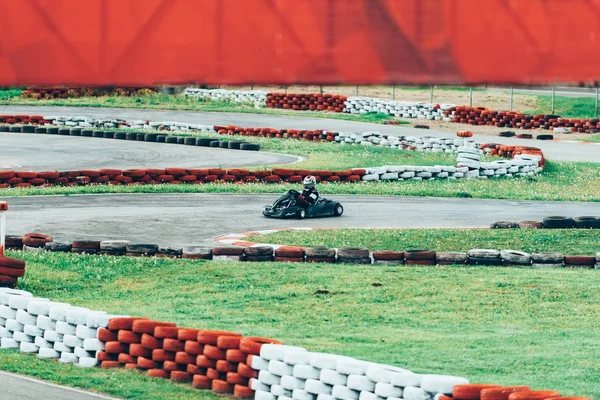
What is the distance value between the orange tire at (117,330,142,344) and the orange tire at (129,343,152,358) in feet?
0.22

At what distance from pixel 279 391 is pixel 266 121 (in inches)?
1622

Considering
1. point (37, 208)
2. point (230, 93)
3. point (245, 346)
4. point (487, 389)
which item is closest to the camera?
point (487, 389)

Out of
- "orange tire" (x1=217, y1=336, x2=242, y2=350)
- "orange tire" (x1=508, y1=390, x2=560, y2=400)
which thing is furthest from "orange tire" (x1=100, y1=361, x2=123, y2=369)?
"orange tire" (x1=508, y1=390, x2=560, y2=400)

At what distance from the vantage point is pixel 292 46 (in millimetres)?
2240

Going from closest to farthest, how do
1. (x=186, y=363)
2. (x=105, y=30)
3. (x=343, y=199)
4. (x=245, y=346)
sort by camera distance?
(x=105, y=30) → (x=245, y=346) → (x=186, y=363) → (x=343, y=199)

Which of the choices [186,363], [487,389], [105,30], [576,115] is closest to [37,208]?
[186,363]

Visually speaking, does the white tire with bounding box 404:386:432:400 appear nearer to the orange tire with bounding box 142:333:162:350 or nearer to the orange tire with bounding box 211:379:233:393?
the orange tire with bounding box 211:379:233:393

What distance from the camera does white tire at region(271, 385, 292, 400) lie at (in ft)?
50.4

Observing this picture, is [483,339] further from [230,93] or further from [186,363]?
[230,93]

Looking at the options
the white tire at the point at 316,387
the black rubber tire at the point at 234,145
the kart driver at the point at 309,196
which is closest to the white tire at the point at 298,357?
the white tire at the point at 316,387

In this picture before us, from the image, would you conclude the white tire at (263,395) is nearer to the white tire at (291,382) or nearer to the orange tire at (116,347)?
the white tire at (291,382)

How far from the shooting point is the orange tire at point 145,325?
17.3m

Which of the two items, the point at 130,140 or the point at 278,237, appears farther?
the point at 130,140

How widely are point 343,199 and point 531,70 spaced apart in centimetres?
3146
